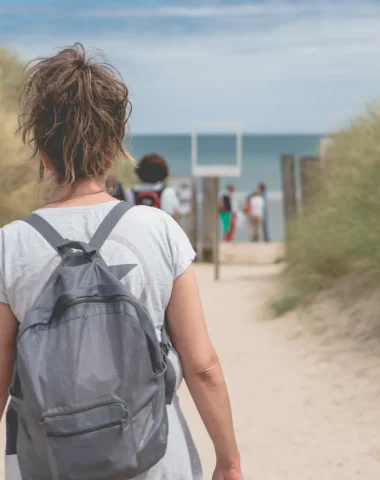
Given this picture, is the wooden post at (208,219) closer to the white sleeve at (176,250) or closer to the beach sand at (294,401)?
the beach sand at (294,401)

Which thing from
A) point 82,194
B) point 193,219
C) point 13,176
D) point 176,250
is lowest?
point 193,219

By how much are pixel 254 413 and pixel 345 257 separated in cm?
292

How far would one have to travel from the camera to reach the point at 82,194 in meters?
1.76

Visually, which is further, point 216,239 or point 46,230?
point 216,239

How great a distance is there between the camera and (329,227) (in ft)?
25.7

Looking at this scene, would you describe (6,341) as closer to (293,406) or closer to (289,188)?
(293,406)

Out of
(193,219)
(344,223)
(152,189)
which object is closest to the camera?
(152,189)

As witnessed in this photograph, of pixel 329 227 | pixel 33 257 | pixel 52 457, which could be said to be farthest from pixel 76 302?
pixel 329 227

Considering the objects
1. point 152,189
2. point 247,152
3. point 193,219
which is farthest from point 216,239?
point 247,152

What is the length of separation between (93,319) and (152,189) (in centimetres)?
500

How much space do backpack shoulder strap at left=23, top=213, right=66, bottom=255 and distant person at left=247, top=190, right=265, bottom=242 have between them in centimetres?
1757

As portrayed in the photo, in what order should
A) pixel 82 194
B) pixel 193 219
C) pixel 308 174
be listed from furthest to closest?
pixel 193 219
pixel 308 174
pixel 82 194

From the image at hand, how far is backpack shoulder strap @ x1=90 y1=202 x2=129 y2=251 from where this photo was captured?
5.48 ft

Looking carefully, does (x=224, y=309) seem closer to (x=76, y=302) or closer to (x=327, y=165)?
(x=327, y=165)
